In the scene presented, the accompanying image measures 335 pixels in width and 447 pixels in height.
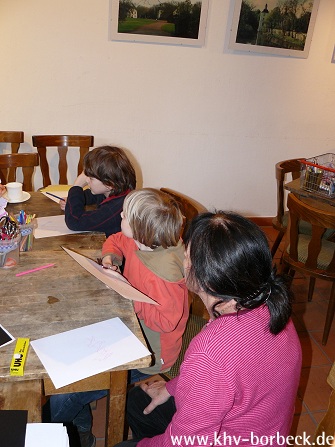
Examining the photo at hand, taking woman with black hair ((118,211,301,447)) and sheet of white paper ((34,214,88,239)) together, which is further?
sheet of white paper ((34,214,88,239))

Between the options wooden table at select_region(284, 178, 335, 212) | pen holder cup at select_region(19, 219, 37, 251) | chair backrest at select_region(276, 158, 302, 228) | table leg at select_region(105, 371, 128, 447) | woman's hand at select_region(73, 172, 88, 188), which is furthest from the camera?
chair backrest at select_region(276, 158, 302, 228)

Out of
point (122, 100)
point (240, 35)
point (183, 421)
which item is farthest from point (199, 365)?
point (240, 35)

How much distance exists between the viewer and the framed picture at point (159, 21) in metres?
2.75

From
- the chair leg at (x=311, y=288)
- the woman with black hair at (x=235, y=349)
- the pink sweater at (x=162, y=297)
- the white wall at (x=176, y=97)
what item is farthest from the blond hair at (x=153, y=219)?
the white wall at (x=176, y=97)

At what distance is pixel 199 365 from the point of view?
835 millimetres

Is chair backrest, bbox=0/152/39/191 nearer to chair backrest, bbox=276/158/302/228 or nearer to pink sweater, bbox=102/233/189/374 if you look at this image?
pink sweater, bbox=102/233/189/374

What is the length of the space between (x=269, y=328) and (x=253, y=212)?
2.91 m

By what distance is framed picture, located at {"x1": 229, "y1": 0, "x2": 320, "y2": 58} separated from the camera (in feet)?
9.78

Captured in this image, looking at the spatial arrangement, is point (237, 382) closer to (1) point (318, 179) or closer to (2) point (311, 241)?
(2) point (311, 241)

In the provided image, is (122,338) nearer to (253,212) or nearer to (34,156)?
(34,156)

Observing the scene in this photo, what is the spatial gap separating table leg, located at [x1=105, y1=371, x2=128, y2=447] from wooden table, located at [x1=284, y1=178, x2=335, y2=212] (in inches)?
63.2

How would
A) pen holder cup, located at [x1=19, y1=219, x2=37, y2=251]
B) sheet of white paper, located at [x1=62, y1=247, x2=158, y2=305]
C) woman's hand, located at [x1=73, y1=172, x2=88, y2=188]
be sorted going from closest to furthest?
sheet of white paper, located at [x1=62, y1=247, x2=158, y2=305] → pen holder cup, located at [x1=19, y1=219, x2=37, y2=251] → woman's hand, located at [x1=73, y1=172, x2=88, y2=188]

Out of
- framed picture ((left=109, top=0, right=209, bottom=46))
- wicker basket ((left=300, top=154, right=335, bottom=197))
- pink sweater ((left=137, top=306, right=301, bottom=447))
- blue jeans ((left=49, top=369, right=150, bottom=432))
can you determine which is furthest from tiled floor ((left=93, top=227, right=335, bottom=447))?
framed picture ((left=109, top=0, right=209, bottom=46))

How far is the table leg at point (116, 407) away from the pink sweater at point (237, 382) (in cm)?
21
